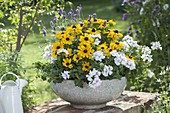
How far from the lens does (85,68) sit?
3221 mm

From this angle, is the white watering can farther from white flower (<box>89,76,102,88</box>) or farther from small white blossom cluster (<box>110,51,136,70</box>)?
small white blossom cluster (<box>110,51,136,70</box>)

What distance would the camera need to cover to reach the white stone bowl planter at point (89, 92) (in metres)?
3.26

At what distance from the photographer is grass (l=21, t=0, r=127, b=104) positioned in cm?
521

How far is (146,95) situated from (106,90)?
614 millimetres

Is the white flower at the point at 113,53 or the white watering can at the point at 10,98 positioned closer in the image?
the white watering can at the point at 10,98

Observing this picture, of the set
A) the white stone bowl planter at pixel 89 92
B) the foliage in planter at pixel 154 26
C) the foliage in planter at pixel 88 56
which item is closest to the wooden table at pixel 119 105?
the white stone bowl planter at pixel 89 92

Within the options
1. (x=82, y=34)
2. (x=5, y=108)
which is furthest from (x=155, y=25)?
(x=5, y=108)

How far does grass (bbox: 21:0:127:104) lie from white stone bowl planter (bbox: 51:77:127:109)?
0.37 meters

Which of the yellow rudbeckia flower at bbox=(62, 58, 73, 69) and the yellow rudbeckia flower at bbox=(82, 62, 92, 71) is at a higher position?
the yellow rudbeckia flower at bbox=(62, 58, 73, 69)

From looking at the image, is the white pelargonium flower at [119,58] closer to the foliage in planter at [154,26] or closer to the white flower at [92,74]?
the white flower at [92,74]

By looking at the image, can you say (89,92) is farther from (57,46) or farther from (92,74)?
(57,46)

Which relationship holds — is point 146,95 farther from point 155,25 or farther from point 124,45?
point 155,25

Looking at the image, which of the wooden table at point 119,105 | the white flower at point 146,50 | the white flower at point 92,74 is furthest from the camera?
the white flower at point 146,50

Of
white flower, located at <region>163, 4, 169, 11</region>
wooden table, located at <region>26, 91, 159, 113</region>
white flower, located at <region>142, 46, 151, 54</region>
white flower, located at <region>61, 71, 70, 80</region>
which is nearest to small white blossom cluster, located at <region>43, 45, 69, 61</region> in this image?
white flower, located at <region>61, 71, 70, 80</region>
